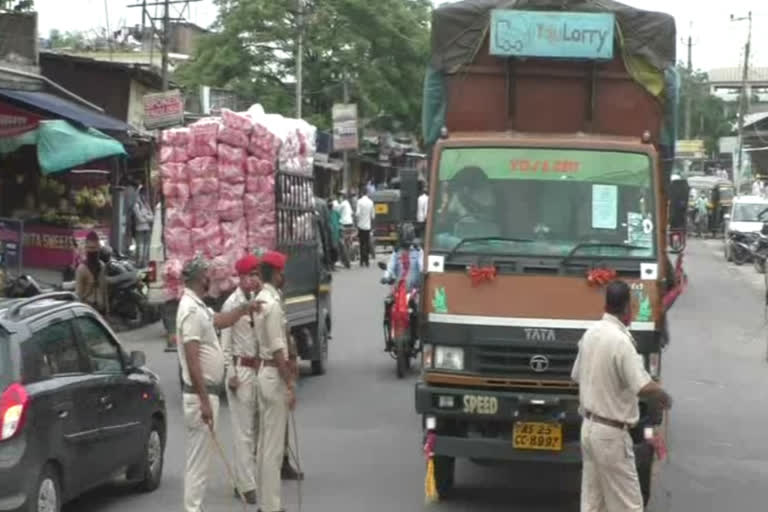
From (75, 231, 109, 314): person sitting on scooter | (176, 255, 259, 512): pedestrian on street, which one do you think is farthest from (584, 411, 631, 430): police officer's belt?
(75, 231, 109, 314): person sitting on scooter

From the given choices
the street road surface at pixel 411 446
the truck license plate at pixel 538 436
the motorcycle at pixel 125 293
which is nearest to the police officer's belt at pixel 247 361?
the street road surface at pixel 411 446

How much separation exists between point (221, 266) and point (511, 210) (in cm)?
516

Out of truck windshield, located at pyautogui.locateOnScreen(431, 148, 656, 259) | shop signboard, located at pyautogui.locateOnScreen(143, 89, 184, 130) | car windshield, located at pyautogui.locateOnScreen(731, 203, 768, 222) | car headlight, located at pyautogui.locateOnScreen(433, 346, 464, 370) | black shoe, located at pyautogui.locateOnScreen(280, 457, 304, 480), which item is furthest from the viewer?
car windshield, located at pyautogui.locateOnScreen(731, 203, 768, 222)

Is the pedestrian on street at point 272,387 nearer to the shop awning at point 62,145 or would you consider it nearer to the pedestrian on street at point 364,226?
the shop awning at point 62,145

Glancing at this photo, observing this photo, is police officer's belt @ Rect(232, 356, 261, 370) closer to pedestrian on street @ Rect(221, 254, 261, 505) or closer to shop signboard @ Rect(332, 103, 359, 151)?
pedestrian on street @ Rect(221, 254, 261, 505)

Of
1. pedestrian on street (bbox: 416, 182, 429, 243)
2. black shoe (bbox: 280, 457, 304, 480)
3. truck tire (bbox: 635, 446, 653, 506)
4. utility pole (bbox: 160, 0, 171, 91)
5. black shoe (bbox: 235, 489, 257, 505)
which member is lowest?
black shoe (bbox: 280, 457, 304, 480)

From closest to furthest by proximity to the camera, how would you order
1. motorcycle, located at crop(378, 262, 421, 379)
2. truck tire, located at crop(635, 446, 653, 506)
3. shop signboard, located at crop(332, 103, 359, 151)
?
truck tire, located at crop(635, 446, 653, 506), motorcycle, located at crop(378, 262, 421, 379), shop signboard, located at crop(332, 103, 359, 151)

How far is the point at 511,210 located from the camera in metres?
10.3

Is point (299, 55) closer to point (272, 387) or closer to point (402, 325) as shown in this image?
point (402, 325)

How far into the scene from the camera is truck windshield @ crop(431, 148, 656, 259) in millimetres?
10148

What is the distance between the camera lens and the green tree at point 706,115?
105188 millimetres

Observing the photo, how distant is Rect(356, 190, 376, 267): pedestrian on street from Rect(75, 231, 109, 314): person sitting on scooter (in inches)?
732

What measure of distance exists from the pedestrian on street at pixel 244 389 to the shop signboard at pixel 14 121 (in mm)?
13055

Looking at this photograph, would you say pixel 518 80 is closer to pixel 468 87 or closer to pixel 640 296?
pixel 468 87
